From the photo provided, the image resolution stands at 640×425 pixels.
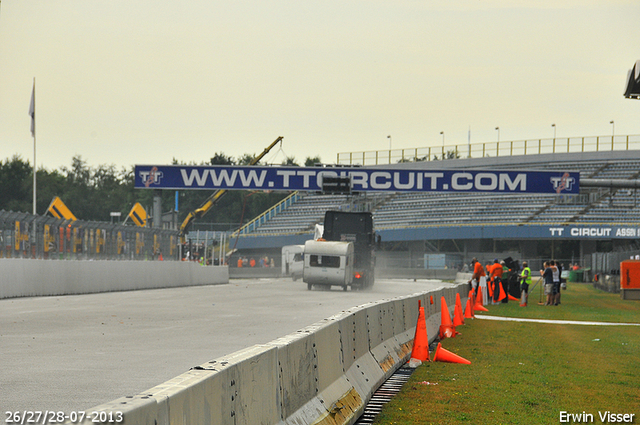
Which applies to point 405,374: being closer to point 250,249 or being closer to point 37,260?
point 37,260

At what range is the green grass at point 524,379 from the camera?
8.50 meters

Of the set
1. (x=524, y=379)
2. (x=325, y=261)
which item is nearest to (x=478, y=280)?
(x=325, y=261)

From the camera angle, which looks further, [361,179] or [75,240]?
[361,179]

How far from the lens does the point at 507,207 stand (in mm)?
71688

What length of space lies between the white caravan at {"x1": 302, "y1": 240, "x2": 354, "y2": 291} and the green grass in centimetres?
1828

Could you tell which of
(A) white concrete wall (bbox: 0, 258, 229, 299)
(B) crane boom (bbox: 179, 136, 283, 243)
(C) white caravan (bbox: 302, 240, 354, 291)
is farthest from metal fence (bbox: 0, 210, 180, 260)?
(B) crane boom (bbox: 179, 136, 283, 243)

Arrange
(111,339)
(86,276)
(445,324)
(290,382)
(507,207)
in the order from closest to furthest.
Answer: (290,382) < (111,339) < (445,324) < (86,276) < (507,207)

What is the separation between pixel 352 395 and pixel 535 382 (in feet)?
12.1

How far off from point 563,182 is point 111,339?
112 feet

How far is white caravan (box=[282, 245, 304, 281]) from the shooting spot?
185 ft

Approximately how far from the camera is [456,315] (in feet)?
64.2

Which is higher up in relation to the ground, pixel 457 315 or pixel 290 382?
pixel 290 382

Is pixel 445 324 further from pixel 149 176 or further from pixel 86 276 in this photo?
pixel 149 176

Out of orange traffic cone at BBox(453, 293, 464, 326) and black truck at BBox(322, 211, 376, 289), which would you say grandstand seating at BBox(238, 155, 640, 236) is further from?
orange traffic cone at BBox(453, 293, 464, 326)
